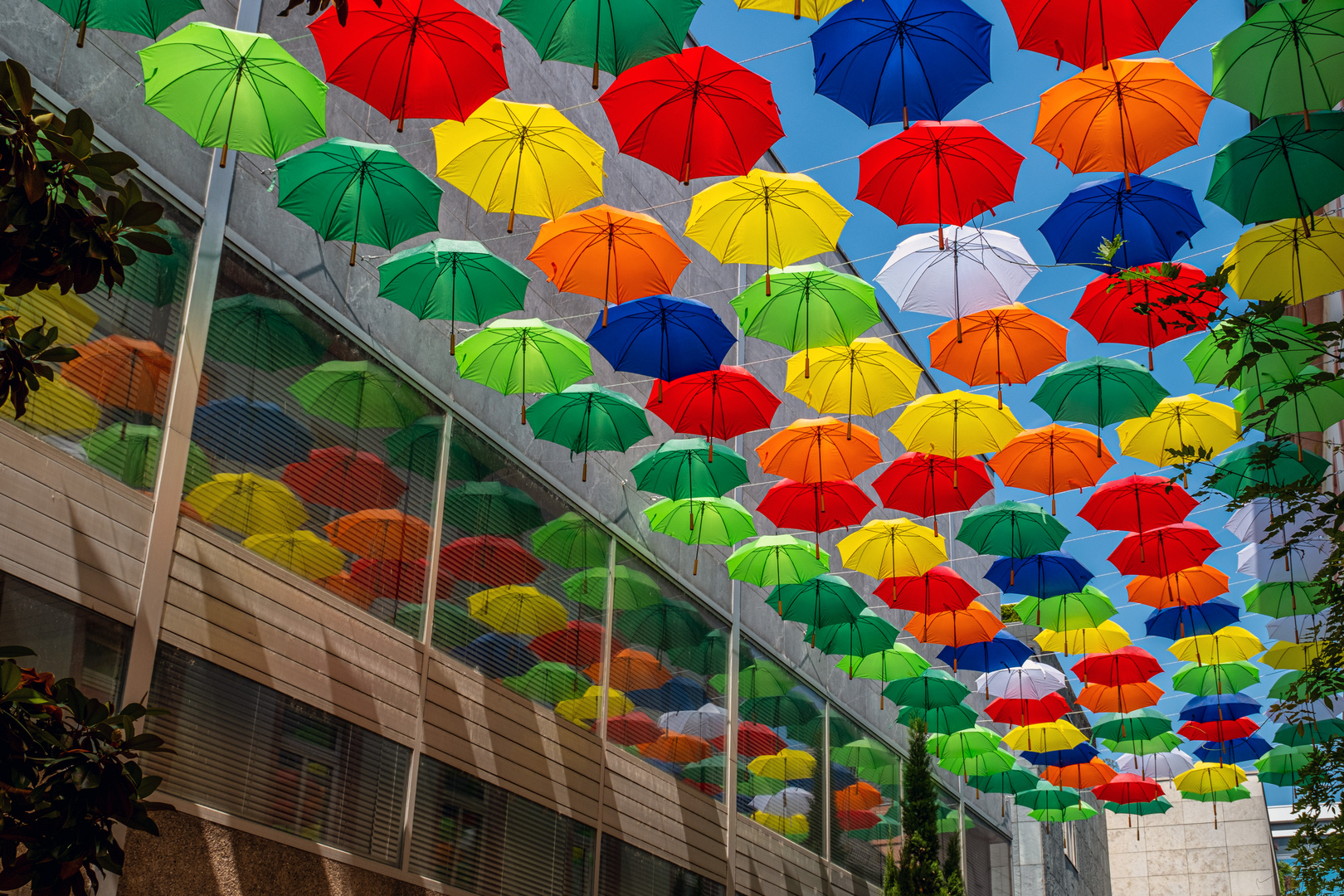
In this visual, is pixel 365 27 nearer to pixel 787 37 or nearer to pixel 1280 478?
pixel 787 37

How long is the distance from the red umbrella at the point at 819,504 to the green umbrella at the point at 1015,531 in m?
1.50

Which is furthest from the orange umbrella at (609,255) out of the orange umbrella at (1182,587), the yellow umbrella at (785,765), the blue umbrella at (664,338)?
the yellow umbrella at (785,765)

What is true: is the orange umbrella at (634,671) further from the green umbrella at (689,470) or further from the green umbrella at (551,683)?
the green umbrella at (689,470)

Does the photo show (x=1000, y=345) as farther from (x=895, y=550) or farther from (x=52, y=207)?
(x=52, y=207)

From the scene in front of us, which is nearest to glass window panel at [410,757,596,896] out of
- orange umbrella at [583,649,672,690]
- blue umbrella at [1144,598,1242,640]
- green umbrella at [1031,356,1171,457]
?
orange umbrella at [583,649,672,690]

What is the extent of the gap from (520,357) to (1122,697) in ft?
38.0

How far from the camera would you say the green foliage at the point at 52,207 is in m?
2.94

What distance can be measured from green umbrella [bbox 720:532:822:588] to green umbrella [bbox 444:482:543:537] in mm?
2793

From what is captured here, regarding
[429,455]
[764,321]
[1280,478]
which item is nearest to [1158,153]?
[764,321]

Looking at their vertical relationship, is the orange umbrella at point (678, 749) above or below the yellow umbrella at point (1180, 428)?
below

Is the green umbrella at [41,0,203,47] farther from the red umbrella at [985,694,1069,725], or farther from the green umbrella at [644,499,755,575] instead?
the red umbrella at [985,694,1069,725]

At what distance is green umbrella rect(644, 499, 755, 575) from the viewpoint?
13.5 m

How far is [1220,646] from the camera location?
1702cm

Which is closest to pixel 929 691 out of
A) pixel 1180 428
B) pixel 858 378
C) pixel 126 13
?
pixel 1180 428
